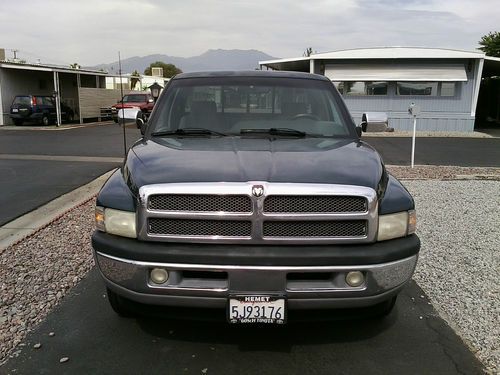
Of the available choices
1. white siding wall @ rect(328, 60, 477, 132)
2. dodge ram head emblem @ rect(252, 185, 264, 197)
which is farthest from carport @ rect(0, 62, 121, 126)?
dodge ram head emblem @ rect(252, 185, 264, 197)

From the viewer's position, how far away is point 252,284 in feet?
9.22

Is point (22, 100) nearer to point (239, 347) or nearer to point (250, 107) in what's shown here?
point (250, 107)

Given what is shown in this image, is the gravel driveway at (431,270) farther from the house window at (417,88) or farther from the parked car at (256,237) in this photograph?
the house window at (417,88)

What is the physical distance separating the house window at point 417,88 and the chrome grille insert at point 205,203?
2218cm

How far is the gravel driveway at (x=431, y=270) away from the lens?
3.63 metres

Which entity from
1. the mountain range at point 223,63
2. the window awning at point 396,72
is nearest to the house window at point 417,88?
the window awning at point 396,72

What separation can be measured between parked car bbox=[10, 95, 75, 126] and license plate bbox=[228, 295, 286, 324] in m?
25.9

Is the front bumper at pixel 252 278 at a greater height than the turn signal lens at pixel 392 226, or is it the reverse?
the turn signal lens at pixel 392 226

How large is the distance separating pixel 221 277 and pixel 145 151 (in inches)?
49.8

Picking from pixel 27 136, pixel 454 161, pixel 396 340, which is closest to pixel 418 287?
pixel 396 340

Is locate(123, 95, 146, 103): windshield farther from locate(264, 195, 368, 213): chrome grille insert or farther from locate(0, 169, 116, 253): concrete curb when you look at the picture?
locate(264, 195, 368, 213): chrome grille insert

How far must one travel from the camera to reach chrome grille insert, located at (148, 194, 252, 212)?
290 cm

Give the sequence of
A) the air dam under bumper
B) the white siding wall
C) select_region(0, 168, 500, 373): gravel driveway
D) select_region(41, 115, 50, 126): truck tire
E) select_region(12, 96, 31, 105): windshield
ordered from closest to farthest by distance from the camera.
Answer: the air dam under bumper
select_region(0, 168, 500, 373): gravel driveway
the white siding wall
select_region(12, 96, 31, 105): windshield
select_region(41, 115, 50, 126): truck tire

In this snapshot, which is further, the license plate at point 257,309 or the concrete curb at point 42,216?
the concrete curb at point 42,216
